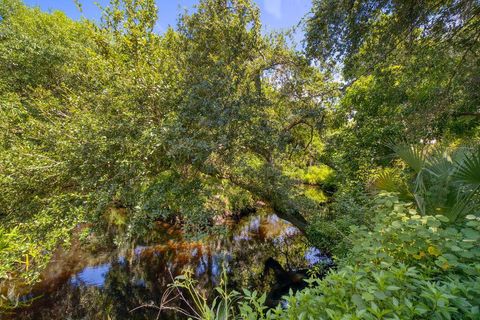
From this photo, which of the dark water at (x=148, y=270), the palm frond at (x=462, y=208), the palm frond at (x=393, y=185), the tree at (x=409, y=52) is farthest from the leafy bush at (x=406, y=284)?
the dark water at (x=148, y=270)

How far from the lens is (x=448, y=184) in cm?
295

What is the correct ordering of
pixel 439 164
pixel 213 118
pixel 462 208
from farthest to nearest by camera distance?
pixel 213 118 → pixel 439 164 → pixel 462 208

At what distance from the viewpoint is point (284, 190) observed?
21.1 ft

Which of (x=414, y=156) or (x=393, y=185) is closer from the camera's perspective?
(x=414, y=156)

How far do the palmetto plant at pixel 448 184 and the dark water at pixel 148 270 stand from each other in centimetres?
472

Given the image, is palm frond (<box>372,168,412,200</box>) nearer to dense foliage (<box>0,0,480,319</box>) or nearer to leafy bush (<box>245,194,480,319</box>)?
dense foliage (<box>0,0,480,319</box>)

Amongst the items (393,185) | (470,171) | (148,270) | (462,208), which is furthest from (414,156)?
(148,270)

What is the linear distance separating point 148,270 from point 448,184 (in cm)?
793

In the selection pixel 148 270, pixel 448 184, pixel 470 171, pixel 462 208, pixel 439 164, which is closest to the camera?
pixel 462 208

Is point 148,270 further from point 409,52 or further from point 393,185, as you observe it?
point 409,52

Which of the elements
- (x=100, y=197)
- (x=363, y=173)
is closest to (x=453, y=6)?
(x=363, y=173)

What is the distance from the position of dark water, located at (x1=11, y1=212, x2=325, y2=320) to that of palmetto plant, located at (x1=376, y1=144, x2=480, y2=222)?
4725mm

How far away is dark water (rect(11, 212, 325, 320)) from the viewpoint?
6074 mm

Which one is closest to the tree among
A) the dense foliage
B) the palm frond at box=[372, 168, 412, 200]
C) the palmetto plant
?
the dense foliage
